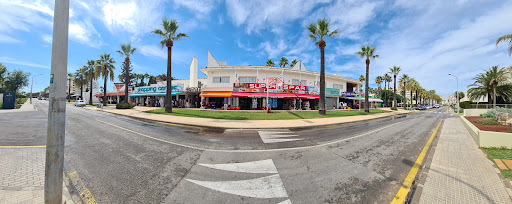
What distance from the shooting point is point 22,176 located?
3.38 metres

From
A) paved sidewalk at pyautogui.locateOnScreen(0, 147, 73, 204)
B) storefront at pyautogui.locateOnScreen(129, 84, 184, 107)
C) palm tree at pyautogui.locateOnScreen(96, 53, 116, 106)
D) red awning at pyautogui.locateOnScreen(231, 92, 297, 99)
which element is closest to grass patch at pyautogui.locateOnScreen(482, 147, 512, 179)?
paved sidewalk at pyautogui.locateOnScreen(0, 147, 73, 204)

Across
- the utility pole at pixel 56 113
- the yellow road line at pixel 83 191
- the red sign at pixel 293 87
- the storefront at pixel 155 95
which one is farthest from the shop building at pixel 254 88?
the utility pole at pixel 56 113

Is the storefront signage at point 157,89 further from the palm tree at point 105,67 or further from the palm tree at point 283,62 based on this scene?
the palm tree at point 283,62

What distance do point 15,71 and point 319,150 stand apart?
6272cm

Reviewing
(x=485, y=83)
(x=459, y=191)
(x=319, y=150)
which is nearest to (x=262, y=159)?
(x=319, y=150)

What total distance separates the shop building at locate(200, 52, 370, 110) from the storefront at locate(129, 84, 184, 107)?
6.27 meters

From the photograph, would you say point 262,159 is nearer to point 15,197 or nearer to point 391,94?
point 15,197

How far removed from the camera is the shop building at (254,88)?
24.0 meters

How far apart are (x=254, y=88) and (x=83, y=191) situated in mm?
21595

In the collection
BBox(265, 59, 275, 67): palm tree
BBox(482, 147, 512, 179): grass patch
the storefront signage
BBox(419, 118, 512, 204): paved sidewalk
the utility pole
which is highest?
BBox(265, 59, 275, 67): palm tree

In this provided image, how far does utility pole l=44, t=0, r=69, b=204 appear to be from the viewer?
233cm

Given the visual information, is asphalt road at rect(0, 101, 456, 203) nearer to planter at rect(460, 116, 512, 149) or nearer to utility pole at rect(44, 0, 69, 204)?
utility pole at rect(44, 0, 69, 204)

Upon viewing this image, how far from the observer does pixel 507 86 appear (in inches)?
976

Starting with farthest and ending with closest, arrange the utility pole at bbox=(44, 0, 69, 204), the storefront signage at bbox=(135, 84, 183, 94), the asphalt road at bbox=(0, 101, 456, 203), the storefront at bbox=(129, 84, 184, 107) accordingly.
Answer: the storefront at bbox=(129, 84, 184, 107)
the storefront signage at bbox=(135, 84, 183, 94)
the asphalt road at bbox=(0, 101, 456, 203)
the utility pole at bbox=(44, 0, 69, 204)
